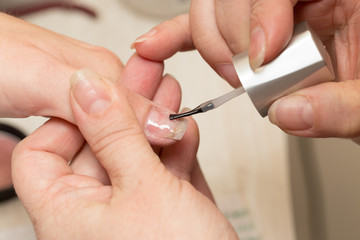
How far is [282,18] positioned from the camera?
0.41 metres

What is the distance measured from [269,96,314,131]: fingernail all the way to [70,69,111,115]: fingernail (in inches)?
6.4

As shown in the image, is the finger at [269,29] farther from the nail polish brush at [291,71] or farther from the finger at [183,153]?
the finger at [183,153]

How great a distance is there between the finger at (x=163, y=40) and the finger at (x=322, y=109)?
0.72 feet

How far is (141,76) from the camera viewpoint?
1.88 feet

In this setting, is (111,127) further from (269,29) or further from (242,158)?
(242,158)

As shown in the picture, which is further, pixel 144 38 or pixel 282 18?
pixel 144 38

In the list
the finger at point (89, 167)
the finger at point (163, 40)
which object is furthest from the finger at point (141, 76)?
the finger at point (89, 167)

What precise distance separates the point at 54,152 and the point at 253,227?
43cm

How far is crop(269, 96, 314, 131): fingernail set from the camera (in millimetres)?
391

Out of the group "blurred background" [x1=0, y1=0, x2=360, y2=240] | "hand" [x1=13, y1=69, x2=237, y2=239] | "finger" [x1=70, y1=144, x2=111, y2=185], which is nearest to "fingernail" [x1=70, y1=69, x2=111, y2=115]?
Result: "hand" [x1=13, y1=69, x2=237, y2=239]

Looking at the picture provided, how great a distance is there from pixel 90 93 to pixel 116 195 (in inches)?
4.0

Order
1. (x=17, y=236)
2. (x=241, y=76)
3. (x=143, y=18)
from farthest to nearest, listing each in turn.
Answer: (x=143, y=18), (x=17, y=236), (x=241, y=76)

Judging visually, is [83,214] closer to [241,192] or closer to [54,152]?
[54,152]

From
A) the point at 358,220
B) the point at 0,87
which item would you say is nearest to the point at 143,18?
the point at 0,87
